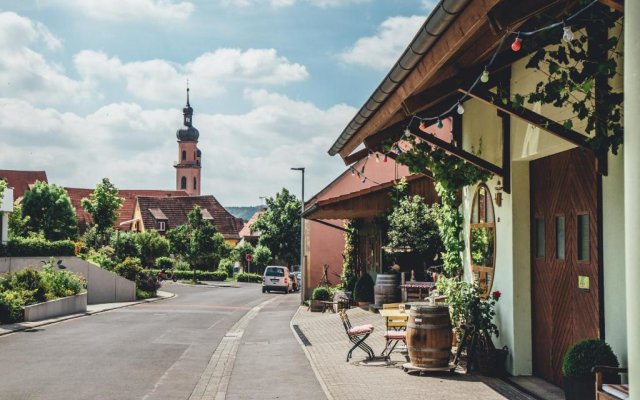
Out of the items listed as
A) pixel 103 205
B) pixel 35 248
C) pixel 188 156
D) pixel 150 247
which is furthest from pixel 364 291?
pixel 188 156

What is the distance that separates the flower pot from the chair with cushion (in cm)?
24

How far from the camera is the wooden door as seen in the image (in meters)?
9.12

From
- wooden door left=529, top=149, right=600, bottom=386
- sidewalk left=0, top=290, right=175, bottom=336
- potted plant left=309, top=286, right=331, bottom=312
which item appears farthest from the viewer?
potted plant left=309, top=286, right=331, bottom=312

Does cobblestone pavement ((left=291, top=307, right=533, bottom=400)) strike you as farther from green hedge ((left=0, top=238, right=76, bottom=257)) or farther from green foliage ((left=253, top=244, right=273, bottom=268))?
green foliage ((left=253, top=244, right=273, bottom=268))

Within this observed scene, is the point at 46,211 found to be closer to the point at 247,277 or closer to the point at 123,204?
the point at 247,277

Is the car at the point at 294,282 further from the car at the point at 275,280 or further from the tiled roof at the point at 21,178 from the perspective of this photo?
the tiled roof at the point at 21,178

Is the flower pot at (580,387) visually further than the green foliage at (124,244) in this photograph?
No

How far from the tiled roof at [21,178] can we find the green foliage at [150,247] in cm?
3338

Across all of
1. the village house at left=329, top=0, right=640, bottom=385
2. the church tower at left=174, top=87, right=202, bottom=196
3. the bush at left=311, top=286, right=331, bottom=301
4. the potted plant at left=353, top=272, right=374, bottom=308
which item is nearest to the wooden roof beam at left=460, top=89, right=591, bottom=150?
the village house at left=329, top=0, right=640, bottom=385

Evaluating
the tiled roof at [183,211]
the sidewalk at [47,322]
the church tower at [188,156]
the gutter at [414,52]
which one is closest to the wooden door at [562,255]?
the gutter at [414,52]

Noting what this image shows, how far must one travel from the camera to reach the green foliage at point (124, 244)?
59287mm

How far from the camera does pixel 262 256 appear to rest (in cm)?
7044

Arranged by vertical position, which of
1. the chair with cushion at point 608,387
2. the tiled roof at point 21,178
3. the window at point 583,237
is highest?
the tiled roof at point 21,178

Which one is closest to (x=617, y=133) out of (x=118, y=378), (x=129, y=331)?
(x=118, y=378)
